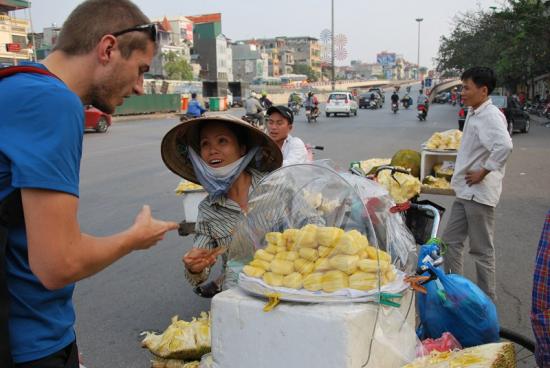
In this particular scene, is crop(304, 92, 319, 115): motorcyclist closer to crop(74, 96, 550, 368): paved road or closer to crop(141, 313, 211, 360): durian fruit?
crop(74, 96, 550, 368): paved road

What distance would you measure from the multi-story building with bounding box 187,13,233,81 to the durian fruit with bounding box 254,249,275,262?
297 feet

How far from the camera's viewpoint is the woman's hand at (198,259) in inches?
87.8

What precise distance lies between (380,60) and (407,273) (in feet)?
643

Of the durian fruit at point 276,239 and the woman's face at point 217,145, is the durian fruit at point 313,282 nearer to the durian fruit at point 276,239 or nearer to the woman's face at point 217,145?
the durian fruit at point 276,239

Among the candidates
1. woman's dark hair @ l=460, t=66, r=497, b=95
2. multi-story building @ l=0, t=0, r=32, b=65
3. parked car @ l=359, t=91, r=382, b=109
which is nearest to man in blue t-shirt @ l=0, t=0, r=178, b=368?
woman's dark hair @ l=460, t=66, r=497, b=95

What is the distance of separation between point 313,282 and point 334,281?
72mm

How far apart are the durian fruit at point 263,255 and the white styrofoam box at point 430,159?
3364 millimetres

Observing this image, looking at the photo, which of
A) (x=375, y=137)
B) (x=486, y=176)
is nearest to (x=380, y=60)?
(x=375, y=137)

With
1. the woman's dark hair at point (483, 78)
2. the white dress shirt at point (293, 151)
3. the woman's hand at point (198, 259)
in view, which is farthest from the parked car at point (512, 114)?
the woman's hand at point (198, 259)

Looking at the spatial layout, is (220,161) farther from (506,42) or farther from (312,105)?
(506,42)

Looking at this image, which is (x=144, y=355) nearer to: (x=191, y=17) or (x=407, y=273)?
(x=407, y=273)

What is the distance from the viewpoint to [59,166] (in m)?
1.22

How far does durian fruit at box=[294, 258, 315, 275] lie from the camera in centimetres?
179

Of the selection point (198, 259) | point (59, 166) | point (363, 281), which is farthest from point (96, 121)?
point (59, 166)
